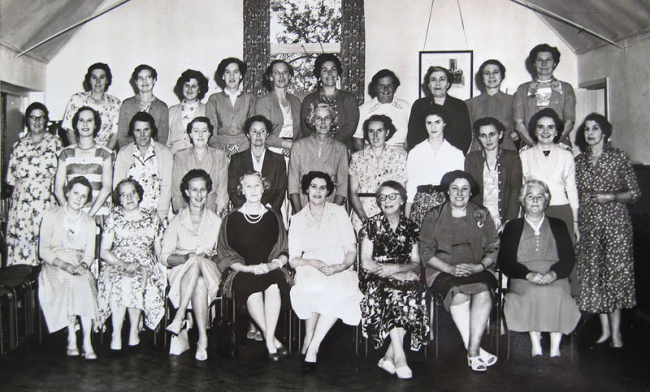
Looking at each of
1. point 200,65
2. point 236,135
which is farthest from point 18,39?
point 236,135

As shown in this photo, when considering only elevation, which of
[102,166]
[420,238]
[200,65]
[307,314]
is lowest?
[307,314]

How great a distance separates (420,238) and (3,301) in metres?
2.74

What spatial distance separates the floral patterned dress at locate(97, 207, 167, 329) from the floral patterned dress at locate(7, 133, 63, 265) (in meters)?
1.14

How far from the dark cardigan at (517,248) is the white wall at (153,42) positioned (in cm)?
387

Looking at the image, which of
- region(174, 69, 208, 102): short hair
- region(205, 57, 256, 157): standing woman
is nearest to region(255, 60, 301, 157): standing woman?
region(205, 57, 256, 157): standing woman

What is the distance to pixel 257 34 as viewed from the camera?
23.0 ft

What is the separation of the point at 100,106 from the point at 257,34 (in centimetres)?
208

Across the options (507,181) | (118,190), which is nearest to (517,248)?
(507,181)

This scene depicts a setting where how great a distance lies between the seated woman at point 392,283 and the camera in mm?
4000

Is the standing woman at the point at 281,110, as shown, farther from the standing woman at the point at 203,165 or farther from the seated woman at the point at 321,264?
the seated woman at the point at 321,264

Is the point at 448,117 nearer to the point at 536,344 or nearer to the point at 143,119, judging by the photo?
the point at 536,344

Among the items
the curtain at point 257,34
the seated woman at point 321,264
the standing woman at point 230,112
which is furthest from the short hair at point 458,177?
the curtain at point 257,34

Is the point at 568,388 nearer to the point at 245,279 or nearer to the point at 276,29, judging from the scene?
the point at 245,279

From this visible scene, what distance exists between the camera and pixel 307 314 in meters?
4.18
